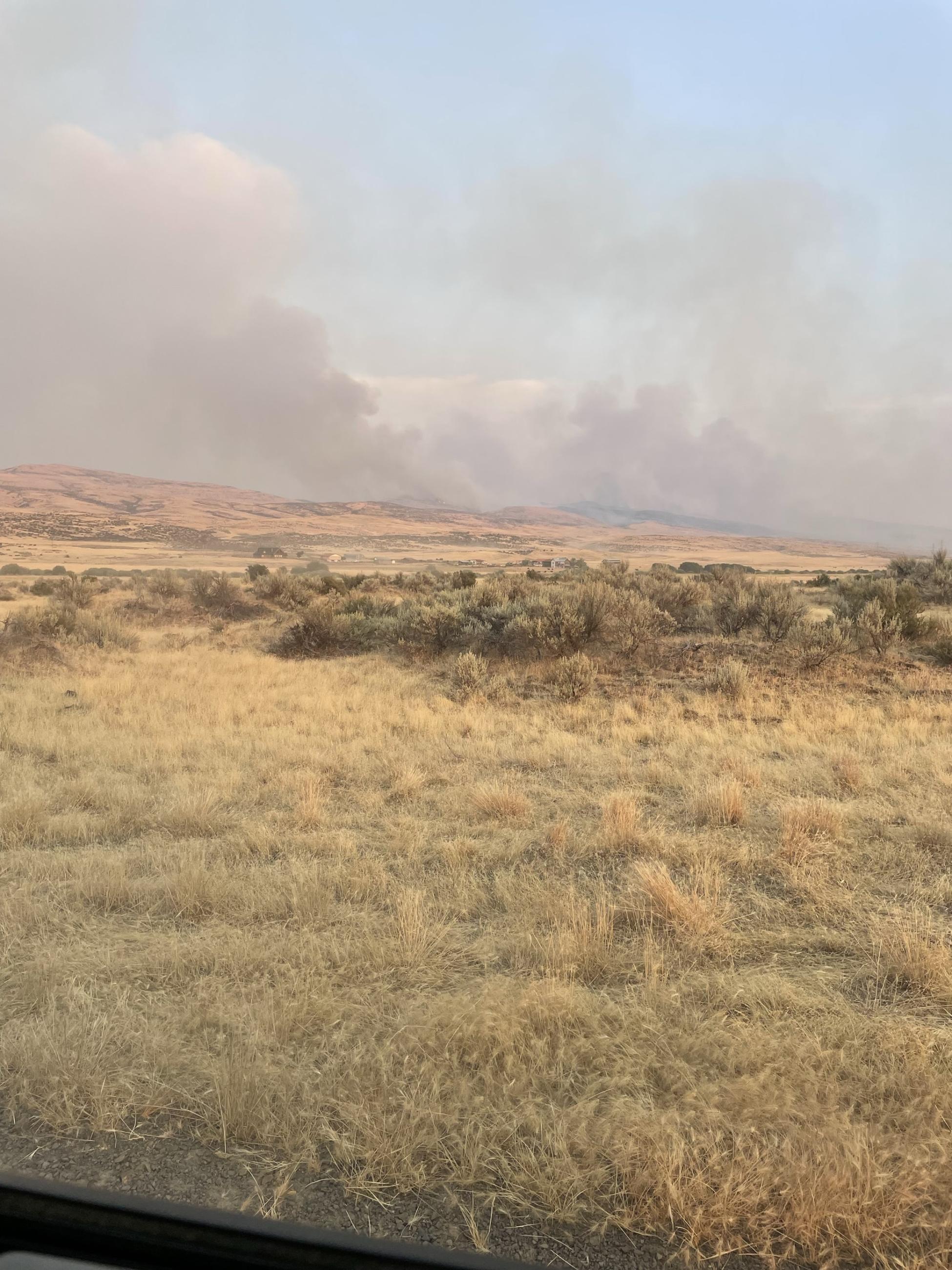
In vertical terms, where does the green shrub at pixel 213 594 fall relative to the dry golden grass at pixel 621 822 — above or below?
above

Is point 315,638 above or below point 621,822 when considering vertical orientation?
above

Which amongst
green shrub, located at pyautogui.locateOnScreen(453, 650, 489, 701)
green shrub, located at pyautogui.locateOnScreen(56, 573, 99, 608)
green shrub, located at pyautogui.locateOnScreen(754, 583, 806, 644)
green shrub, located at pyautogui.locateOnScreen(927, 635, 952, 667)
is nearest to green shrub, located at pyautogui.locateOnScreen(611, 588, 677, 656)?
A: green shrub, located at pyautogui.locateOnScreen(754, 583, 806, 644)

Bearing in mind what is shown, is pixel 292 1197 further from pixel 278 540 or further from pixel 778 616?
pixel 278 540

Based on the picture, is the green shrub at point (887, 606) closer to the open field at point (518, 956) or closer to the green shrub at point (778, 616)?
the green shrub at point (778, 616)

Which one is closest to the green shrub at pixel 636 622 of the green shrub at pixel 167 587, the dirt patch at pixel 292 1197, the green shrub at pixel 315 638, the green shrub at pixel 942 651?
the green shrub at pixel 942 651

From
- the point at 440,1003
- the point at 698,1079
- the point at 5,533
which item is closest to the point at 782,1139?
the point at 698,1079

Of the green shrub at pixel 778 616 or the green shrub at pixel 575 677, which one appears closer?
the green shrub at pixel 575 677

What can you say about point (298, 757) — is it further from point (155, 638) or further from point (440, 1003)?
point (155, 638)

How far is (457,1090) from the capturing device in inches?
116

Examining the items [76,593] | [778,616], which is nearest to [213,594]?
[76,593]

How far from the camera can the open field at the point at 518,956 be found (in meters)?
2.57

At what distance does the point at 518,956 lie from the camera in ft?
13.6

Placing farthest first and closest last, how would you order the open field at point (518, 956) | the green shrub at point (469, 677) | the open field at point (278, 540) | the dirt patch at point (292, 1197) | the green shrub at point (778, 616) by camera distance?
the open field at point (278, 540), the green shrub at point (778, 616), the green shrub at point (469, 677), the open field at point (518, 956), the dirt patch at point (292, 1197)

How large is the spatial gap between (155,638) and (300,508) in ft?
609
